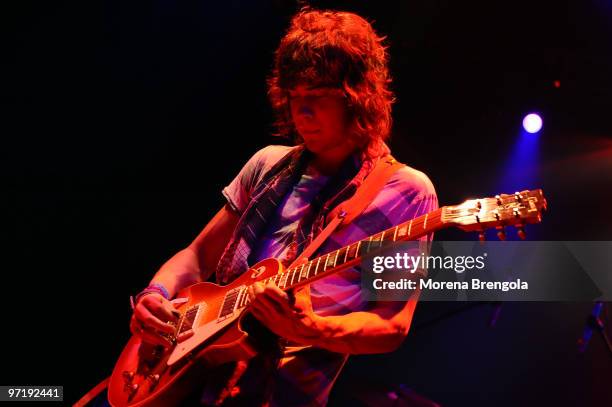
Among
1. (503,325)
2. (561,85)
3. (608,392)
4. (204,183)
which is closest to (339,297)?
(204,183)

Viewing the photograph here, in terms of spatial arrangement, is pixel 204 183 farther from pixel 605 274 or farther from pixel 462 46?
pixel 605 274

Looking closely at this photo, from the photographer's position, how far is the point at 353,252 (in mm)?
1966

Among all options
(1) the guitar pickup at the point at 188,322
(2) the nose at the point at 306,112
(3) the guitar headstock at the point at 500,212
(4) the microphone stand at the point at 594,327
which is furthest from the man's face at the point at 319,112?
(4) the microphone stand at the point at 594,327

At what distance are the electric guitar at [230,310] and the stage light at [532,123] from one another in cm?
247

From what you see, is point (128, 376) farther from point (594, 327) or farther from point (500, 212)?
point (594, 327)

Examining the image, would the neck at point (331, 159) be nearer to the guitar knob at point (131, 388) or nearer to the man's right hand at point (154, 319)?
the man's right hand at point (154, 319)

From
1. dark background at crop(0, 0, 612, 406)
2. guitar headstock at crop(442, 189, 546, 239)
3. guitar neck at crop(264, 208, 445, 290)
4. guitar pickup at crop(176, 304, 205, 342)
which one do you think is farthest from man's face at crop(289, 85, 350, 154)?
dark background at crop(0, 0, 612, 406)

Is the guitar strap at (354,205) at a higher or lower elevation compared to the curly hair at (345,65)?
lower

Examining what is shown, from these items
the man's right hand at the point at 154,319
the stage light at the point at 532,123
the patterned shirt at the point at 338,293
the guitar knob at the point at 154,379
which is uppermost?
the stage light at the point at 532,123

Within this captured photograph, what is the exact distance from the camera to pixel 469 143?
4.14 metres

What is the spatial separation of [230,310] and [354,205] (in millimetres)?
596

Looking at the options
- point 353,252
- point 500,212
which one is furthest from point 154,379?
point 500,212

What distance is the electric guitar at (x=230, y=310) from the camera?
5.74 feet

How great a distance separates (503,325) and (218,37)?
2.81m
